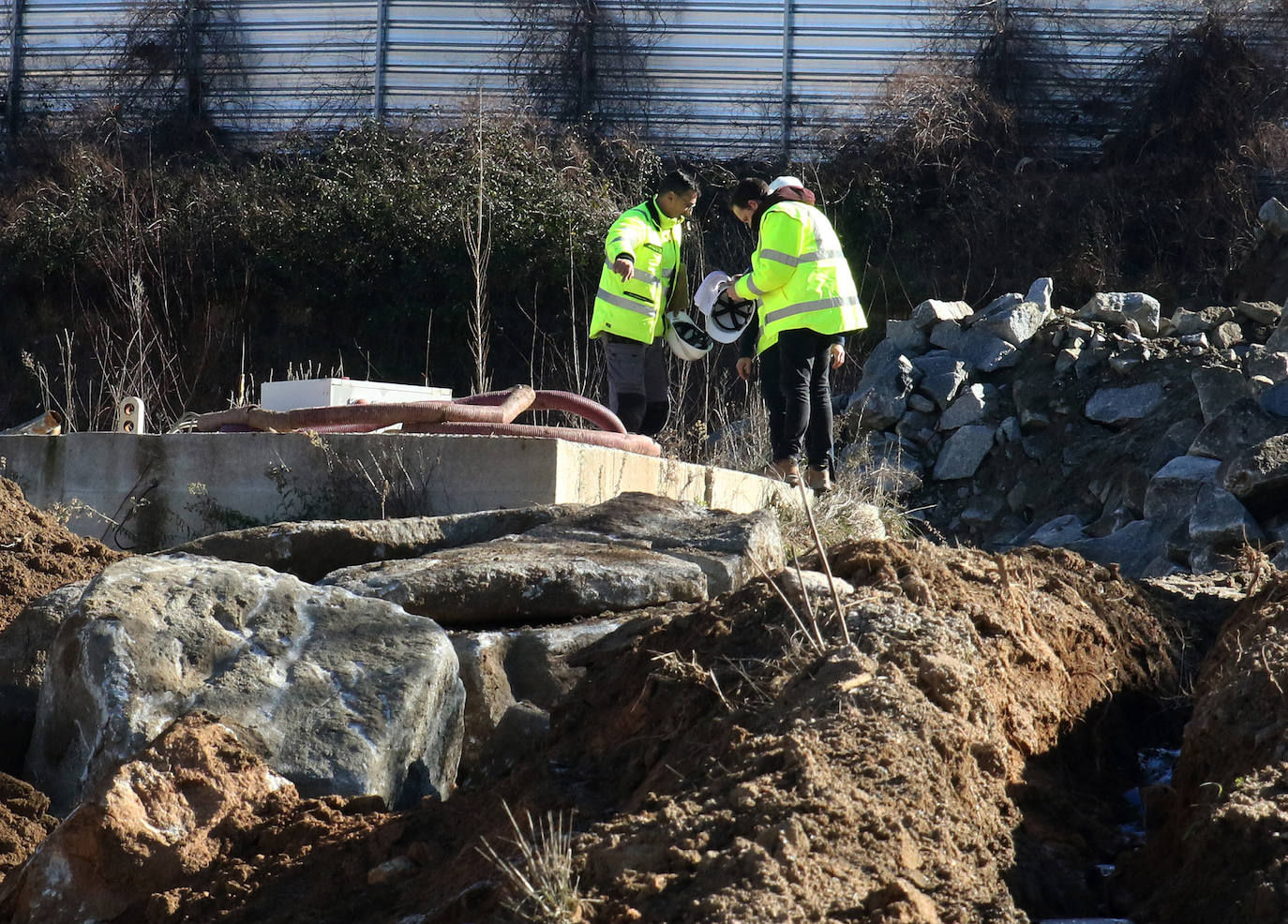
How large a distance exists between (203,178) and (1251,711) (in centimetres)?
1487

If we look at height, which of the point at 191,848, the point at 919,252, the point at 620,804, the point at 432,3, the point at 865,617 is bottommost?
the point at 191,848

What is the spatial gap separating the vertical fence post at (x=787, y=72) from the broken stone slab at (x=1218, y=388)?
680 cm

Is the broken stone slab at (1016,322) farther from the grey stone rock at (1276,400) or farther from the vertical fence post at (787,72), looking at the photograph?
the vertical fence post at (787,72)

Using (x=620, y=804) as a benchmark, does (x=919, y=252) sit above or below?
above

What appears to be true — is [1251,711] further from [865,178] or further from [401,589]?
[865,178]

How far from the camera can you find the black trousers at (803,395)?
6.37 meters

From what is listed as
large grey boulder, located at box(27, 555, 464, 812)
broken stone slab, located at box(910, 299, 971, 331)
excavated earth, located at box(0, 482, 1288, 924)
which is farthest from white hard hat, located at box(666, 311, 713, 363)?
broken stone slab, located at box(910, 299, 971, 331)

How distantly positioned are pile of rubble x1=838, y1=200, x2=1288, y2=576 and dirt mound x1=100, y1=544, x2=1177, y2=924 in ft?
22.8

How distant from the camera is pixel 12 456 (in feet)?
18.1

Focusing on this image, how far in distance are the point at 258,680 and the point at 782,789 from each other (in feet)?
4.76

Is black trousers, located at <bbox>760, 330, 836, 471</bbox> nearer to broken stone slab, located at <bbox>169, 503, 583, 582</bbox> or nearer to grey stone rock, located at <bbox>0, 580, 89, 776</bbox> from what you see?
broken stone slab, located at <bbox>169, 503, 583, 582</bbox>

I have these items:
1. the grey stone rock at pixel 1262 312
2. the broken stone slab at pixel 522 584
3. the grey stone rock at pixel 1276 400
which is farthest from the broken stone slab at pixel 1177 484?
the broken stone slab at pixel 522 584

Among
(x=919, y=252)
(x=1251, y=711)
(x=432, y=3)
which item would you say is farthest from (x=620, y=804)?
(x=432, y=3)

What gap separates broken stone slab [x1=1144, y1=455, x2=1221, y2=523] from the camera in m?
9.00
